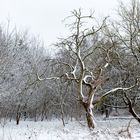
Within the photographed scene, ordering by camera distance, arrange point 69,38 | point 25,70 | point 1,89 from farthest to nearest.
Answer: point 25,70, point 1,89, point 69,38

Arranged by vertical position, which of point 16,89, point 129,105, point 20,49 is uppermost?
point 20,49

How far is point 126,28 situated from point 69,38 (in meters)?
8.37

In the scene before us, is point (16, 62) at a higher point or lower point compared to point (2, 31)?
lower

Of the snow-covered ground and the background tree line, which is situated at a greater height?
the background tree line

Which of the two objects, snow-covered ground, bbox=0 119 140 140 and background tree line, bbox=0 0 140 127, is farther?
background tree line, bbox=0 0 140 127

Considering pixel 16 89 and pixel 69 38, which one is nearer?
pixel 69 38

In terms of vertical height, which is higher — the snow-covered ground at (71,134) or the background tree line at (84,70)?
the background tree line at (84,70)

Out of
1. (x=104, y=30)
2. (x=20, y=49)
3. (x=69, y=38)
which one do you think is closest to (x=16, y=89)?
(x=20, y=49)

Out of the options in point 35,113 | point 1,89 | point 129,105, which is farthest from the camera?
point 35,113

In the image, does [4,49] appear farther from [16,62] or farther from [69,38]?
[69,38]

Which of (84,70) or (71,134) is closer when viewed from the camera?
(71,134)

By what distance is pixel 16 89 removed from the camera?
37.1 m

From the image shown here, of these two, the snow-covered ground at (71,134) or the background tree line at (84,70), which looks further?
the background tree line at (84,70)

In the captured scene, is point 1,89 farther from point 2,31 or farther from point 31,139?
point 31,139
